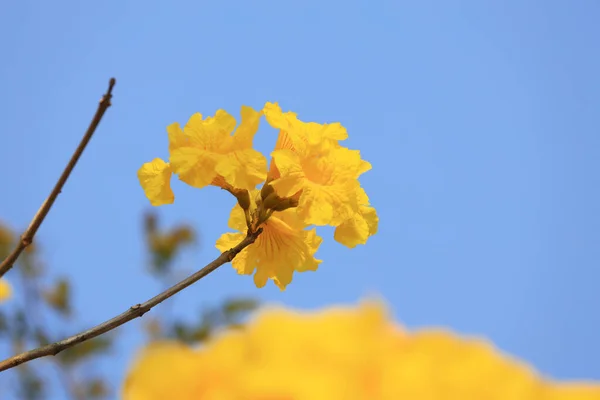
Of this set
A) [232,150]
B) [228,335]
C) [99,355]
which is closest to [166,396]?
[228,335]

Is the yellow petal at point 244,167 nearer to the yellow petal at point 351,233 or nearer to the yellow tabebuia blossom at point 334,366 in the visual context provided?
the yellow petal at point 351,233

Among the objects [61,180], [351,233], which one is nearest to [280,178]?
[351,233]

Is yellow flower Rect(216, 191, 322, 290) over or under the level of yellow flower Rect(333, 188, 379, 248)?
under

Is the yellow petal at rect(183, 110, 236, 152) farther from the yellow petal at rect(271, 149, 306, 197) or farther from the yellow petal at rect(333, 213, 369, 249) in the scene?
the yellow petal at rect(333, 213, 369, 249)

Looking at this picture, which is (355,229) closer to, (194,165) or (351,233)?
(351,233)

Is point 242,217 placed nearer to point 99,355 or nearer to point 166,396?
point 166,396

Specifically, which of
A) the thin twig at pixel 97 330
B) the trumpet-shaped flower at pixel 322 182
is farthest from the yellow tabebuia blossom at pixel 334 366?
the trumpet-shaped flower at pixel 322 182

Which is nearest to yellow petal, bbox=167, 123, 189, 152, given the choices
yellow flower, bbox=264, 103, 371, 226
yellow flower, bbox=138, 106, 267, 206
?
yellow flower, bbox=138, 106, 267, 206
